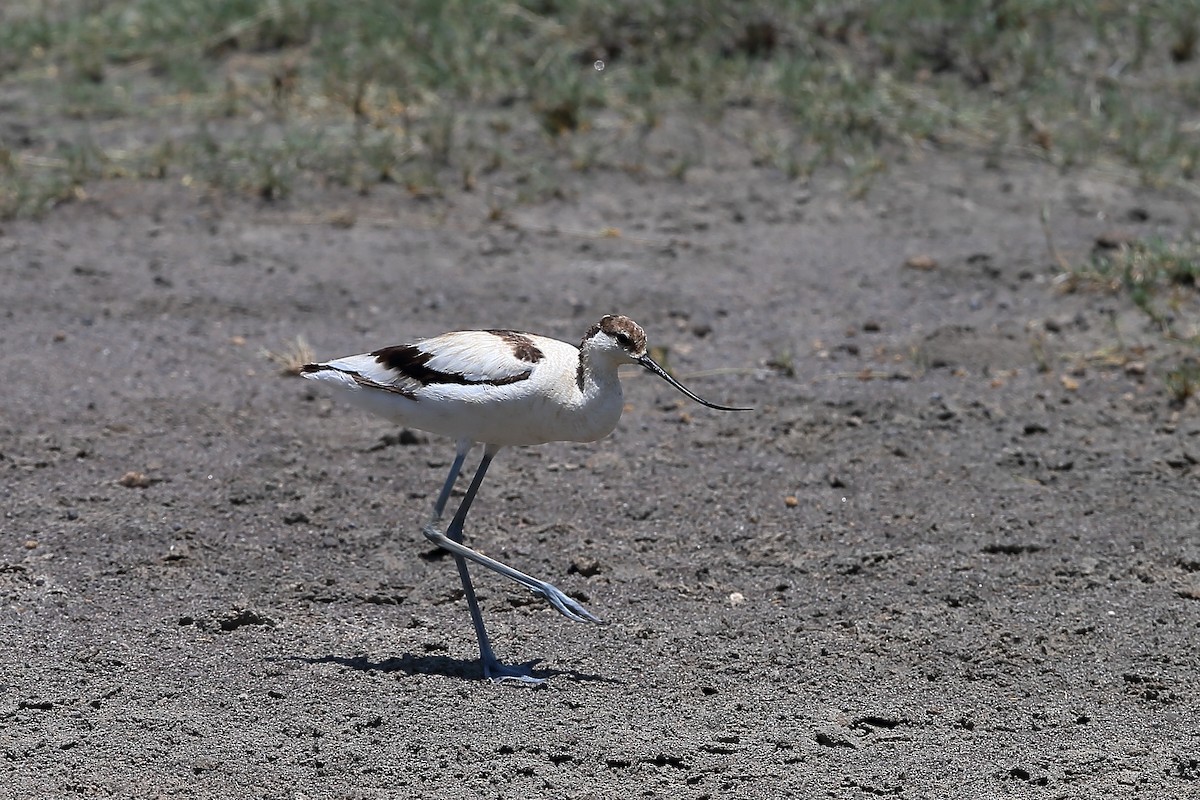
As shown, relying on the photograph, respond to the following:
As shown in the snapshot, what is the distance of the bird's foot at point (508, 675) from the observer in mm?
4320

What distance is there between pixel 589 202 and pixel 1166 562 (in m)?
3.88

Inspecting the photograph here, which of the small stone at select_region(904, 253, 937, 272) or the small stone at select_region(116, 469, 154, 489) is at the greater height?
the small stone at select_region(904, 253, 937, 272)

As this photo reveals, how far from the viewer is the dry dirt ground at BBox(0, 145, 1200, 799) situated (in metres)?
4.08

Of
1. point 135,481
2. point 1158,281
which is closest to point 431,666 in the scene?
point 135,481

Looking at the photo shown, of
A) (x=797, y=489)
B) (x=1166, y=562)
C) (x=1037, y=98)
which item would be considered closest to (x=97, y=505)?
(x=797, y=489)

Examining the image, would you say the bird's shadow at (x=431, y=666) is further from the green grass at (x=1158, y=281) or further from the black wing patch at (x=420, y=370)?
the green grass at (x=1158, y=281)

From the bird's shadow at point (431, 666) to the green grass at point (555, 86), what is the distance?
400 cm

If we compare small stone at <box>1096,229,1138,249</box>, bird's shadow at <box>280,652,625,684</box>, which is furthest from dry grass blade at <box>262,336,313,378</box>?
small stone at <box>1096,229,1138,249</box>

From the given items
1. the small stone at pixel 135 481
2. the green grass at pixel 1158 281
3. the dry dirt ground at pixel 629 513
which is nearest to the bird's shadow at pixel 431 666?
the dry dirt ground at pixel 629 513

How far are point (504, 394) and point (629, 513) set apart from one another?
111 cm

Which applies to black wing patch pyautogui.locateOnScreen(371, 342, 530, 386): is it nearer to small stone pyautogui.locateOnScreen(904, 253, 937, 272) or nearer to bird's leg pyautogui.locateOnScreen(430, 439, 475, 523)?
bird's leg pyautogui.locateOnScreen(430, 439, 475, 523)

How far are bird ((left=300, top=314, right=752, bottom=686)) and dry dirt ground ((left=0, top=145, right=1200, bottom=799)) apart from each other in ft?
0.65

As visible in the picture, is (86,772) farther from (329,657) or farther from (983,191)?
(983,191)

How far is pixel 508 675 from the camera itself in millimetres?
4344
